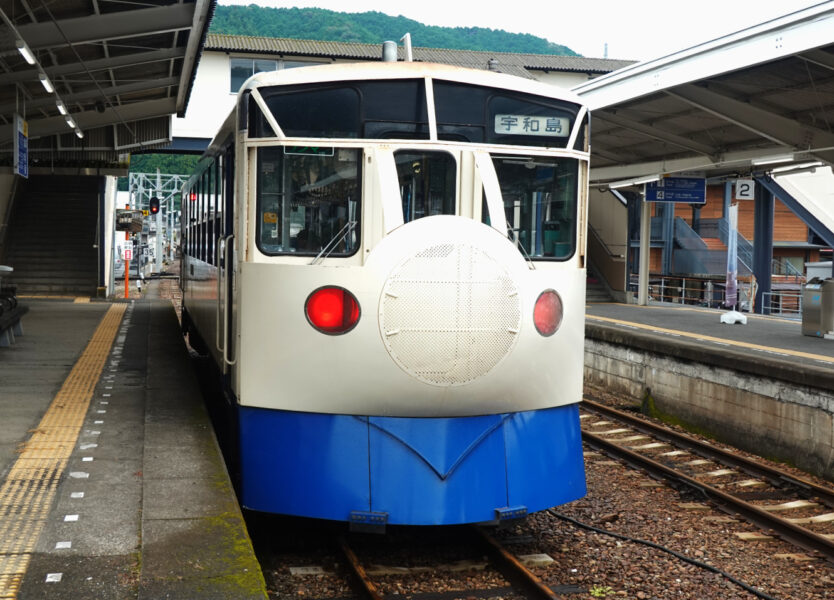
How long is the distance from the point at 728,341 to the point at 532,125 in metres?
8.88

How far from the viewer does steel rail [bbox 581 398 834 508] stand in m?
8.50

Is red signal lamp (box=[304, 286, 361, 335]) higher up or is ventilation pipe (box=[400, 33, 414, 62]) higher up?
ventilation pipe (box=[400, 33, 414, 62])

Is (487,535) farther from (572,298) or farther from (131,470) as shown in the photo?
(131,470)

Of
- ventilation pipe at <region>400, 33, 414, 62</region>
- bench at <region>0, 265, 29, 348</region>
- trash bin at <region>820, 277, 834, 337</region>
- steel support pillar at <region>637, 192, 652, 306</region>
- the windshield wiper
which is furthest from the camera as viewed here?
steel support pillar at <region>637, 192, 652, 306</region>

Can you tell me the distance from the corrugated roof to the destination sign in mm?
20258

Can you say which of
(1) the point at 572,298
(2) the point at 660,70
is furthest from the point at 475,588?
(2) the point at 660,70

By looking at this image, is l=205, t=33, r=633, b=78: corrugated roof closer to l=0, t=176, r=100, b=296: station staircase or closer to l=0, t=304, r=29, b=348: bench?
l=0, t=176, r=100, b=296: station staircase

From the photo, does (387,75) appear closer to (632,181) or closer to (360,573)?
(360,573)

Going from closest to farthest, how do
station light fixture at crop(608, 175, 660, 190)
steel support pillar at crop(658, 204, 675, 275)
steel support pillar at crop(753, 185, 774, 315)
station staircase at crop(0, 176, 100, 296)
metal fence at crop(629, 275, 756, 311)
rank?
1. station light fixture at crop(608, 175, 660, 190)
2. steel support pillar at crop(753, 185, 774, 315)
3. station staircase at crop(0, 176, 100, 296)
4. metal fence at crop(629, 275, 756, 311)
5. steel support pillar at crop(658, 204, 675, 275)

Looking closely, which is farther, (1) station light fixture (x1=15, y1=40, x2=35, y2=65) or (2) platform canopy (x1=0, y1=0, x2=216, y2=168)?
(2) platform canopy (x1=0, y1=0, x2=216, y2=168)

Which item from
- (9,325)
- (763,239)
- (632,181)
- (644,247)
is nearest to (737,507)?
(9,325)

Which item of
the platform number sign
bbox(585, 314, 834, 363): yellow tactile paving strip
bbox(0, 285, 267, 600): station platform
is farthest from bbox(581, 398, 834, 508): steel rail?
the platform number sign

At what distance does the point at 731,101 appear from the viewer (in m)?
13.6

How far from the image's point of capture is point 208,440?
705 cm
